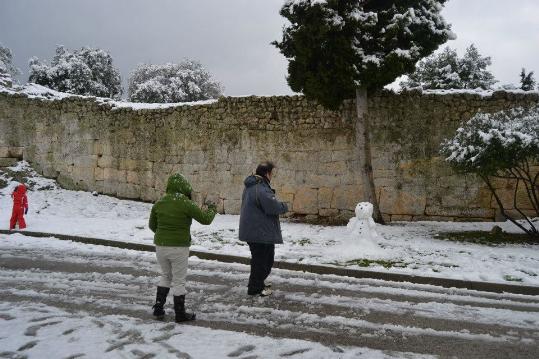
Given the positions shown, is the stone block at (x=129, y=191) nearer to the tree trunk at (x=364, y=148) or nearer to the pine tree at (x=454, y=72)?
the tree trunk at (x=364, y=148)

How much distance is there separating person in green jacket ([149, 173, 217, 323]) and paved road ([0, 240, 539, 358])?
259 mm

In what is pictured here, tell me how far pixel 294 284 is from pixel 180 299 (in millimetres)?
1987

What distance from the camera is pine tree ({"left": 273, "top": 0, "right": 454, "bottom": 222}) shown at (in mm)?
9898

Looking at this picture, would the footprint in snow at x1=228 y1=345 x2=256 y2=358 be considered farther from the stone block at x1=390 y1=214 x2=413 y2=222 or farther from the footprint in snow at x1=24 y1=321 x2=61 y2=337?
the stone block at x1=390 y1=214 x2=413 y2=222

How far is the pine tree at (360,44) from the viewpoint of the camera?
990 centimetres

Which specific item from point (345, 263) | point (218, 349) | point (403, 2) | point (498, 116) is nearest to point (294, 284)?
point (345, 263)

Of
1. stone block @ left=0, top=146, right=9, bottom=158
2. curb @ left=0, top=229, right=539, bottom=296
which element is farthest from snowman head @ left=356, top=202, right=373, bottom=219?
stone block @ left=0, top=146, right=9, bottom=158

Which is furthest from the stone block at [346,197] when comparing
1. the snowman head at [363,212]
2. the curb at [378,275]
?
the curb at [378,275]

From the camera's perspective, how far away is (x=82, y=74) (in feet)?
85.8

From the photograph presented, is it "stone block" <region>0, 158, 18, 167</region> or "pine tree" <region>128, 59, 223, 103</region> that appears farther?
"pine tree" <region>128, 59, 223, 103</region>

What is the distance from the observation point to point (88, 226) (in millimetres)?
10672

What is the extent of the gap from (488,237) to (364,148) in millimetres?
3407

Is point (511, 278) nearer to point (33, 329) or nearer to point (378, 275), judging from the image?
point (378, 275)

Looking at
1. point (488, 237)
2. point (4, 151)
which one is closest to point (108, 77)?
point (4, 151)
